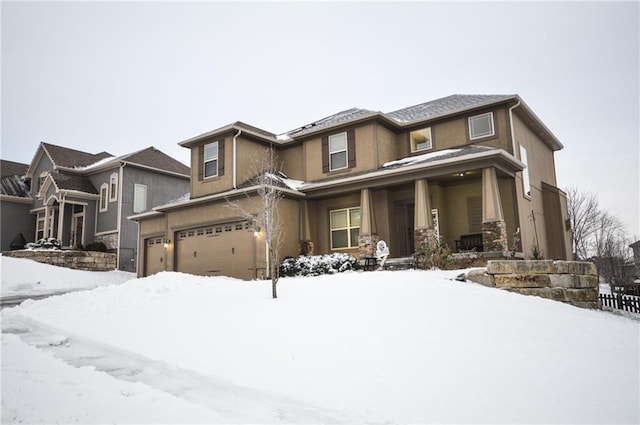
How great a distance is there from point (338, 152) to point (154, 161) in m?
14.7

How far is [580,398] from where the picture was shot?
4.53 metres

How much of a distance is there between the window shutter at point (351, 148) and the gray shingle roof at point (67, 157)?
19270 millimetres

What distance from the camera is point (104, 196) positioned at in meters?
24.8

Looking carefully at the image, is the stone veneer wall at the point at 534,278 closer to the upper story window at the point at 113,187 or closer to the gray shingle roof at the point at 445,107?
the gray shingle roof at the point at 445,107

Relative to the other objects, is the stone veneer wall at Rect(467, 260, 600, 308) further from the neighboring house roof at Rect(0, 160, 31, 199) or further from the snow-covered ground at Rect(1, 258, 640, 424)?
the neighboring house roof at Rect(0, 160, 31, 199)

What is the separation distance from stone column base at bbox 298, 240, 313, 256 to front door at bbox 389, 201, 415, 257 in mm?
3223

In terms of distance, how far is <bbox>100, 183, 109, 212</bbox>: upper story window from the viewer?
24.6 metres

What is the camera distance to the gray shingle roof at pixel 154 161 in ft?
81.9

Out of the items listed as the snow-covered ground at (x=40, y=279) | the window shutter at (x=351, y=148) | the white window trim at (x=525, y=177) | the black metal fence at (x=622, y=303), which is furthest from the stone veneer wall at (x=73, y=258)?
the black metal fence at (x=622, y=303)

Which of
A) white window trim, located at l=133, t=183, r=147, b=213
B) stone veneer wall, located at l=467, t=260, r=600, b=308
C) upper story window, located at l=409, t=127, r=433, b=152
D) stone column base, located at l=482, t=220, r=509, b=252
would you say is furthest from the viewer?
white window trim, located at l=133, t=183, r=147, b=213

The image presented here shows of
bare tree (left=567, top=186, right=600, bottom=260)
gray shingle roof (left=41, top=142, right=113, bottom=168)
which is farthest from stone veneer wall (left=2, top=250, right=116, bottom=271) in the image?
bare tree (left=567, top=186, right=600, bottom=260)
